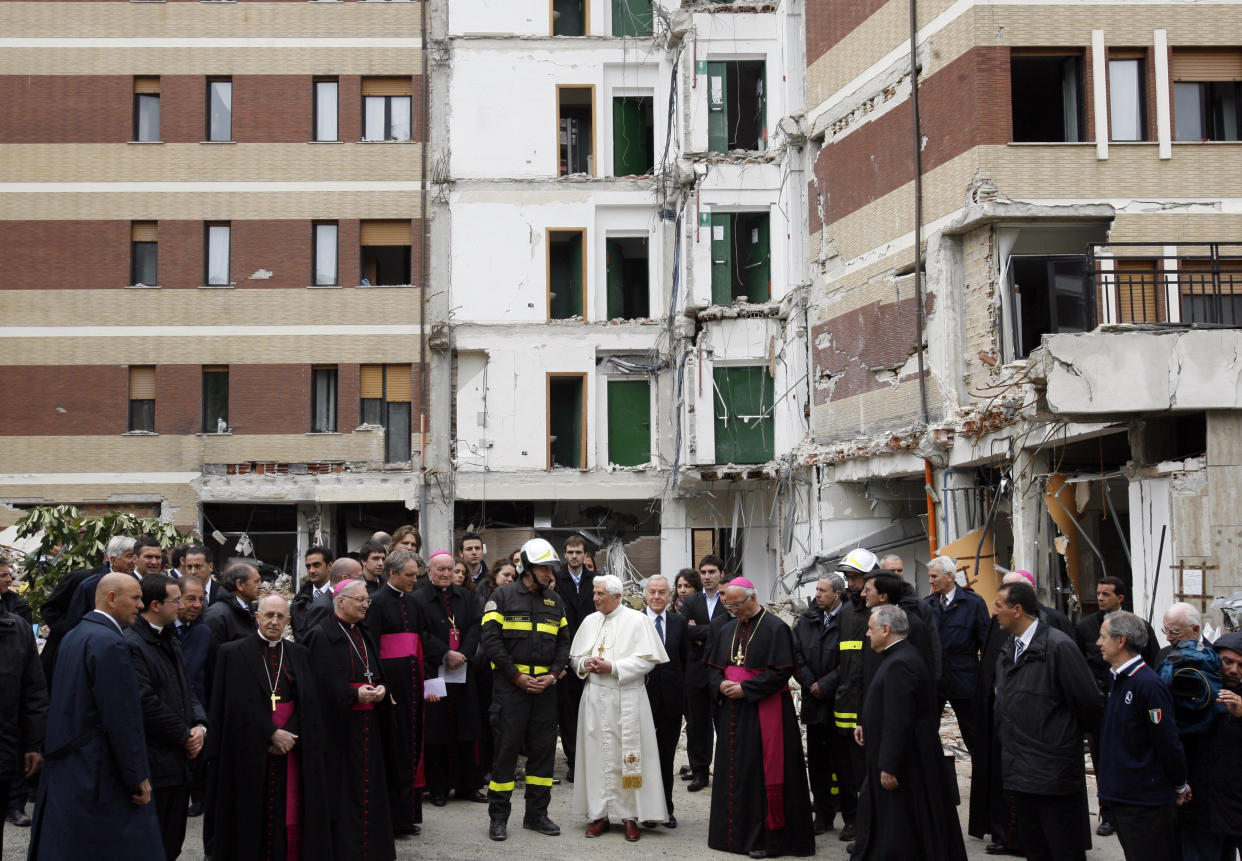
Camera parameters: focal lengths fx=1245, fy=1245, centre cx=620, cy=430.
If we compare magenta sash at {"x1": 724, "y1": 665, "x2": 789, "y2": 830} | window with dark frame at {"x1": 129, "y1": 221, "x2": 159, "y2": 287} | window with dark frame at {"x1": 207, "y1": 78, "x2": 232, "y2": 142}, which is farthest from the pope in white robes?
window with dark frame at {"x1": 207, "y1": 78, "x2": 232, "y2": 142}

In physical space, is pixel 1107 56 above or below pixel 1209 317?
above

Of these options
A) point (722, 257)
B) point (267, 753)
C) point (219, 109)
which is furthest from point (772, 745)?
point (219, 109)

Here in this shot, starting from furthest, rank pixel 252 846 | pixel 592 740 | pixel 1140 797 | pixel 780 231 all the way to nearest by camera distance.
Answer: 1. pixel 780 231
2. pixel 592 740
3. pixel 252 846
4. pixel 1140 797

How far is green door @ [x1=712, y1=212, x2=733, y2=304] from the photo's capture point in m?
25.8

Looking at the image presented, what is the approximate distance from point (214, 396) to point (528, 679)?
19771mm

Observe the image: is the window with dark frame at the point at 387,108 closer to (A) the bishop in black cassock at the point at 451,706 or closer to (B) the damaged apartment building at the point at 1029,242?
(B) the damaged apartment building at the point at 1029,242

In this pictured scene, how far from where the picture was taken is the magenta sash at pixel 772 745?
9.36 meters

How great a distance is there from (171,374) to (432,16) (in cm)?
993

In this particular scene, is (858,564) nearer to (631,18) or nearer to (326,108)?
(631,18)

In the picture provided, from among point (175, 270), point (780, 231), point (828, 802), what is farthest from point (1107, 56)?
point (175, 270)

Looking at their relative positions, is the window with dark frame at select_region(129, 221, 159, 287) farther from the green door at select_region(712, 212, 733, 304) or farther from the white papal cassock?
the white papal cassock

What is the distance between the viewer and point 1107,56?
699 inches

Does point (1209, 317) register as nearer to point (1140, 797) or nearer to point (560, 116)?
point (1140, 797)

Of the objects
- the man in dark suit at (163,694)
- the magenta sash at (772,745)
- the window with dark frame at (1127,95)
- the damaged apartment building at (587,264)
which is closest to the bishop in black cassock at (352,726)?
the man in dark suit at (163,694)
